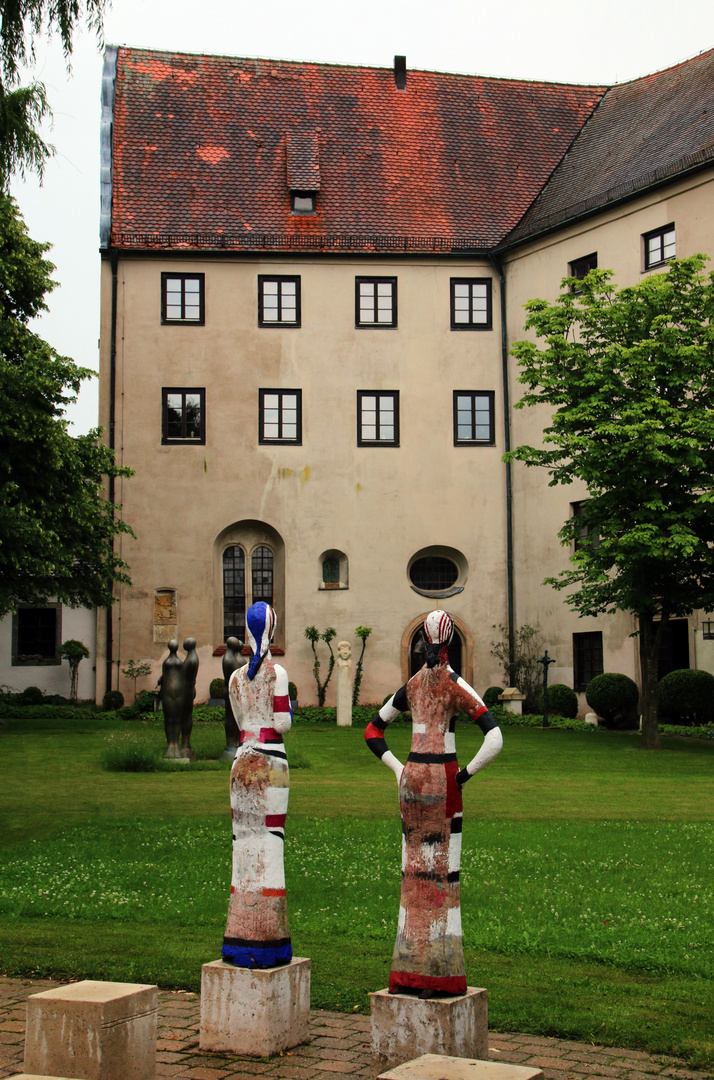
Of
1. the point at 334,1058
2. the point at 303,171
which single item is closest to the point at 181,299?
the point at 303,171

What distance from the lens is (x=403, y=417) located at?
36.0m

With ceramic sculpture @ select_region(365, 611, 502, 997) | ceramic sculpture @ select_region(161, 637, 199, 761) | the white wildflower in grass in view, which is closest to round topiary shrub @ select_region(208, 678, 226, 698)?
ceramic sculpture @ select_region(161, 637, 199, 761)

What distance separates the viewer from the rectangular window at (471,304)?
36688 millimetres

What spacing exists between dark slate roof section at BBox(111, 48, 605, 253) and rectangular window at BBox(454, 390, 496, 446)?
427 cm

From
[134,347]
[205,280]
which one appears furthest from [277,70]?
[134,347]

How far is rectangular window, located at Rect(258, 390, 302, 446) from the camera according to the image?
35669 millimetres

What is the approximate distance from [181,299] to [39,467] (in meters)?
9.38

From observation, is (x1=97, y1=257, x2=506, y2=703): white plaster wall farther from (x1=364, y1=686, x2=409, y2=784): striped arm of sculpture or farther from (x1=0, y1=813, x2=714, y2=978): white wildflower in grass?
(x1=364, y1=686, x2=409, y2=784): striped arm of sculpture

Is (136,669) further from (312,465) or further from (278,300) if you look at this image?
(278,300)

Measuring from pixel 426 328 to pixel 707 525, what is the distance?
13.3 meters

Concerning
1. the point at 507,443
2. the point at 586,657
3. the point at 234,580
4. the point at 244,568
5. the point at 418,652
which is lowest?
the point at 586,657

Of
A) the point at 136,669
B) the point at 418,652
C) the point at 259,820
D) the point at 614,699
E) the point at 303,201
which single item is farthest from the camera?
the point at 303,201

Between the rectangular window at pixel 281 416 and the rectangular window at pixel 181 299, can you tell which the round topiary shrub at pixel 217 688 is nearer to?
the rectangular window at pixel 281 416

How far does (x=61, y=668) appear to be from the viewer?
37250 mm
